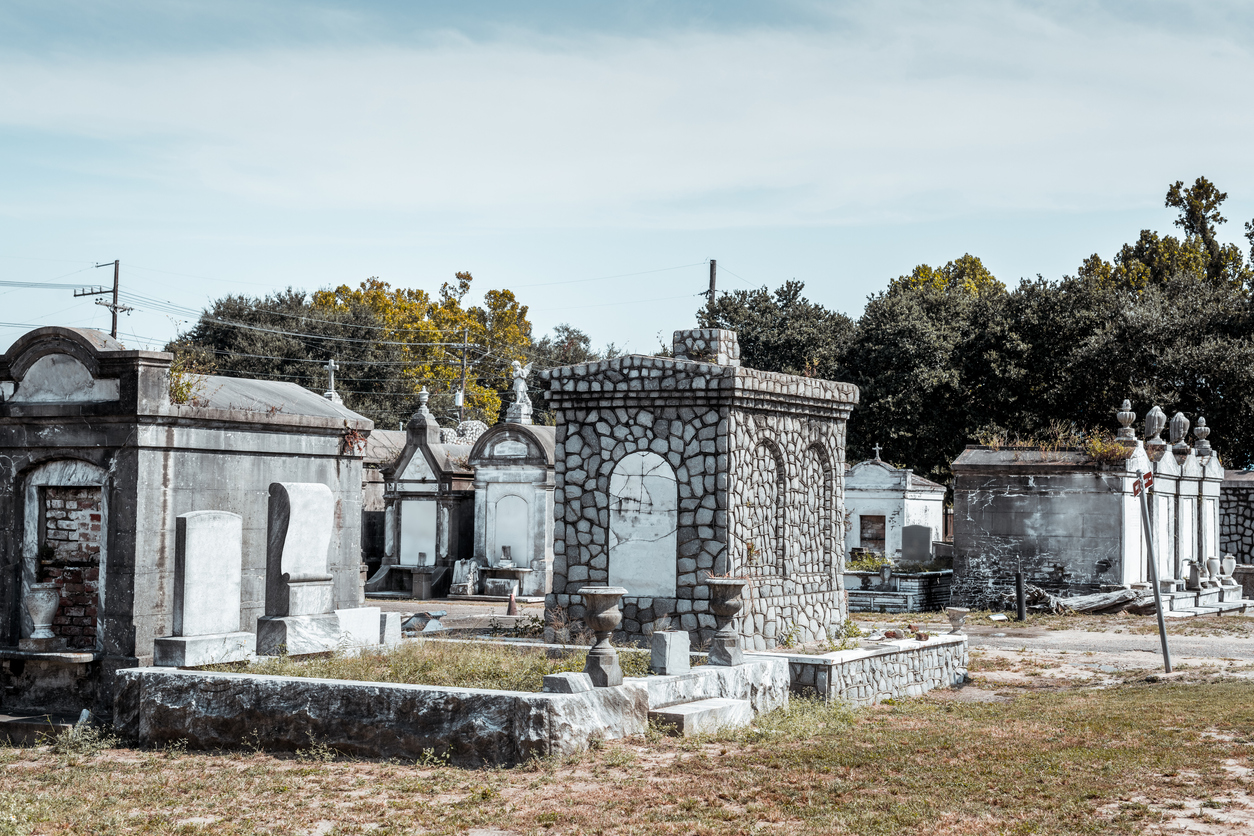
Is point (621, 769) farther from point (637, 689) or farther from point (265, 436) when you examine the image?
point (265, 436)

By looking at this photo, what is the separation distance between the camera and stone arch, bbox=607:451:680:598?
47.8ft

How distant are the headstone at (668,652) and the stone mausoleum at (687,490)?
9.51 feet

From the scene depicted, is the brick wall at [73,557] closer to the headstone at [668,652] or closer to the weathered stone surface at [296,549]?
the weathered stone surface at [296,549]

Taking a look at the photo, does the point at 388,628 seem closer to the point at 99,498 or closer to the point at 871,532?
the point at 99,498

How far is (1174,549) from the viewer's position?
89.2ft

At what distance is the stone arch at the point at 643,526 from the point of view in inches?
574

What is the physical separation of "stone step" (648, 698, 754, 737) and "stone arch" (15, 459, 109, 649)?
5858 millimetres

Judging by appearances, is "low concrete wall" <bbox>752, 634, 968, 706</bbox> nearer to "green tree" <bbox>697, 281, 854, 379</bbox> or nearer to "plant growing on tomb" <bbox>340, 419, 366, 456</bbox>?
"plant growing on tomb" <bbox>340, 419, 366, 456</bbox>

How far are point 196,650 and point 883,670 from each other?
7.32 metres

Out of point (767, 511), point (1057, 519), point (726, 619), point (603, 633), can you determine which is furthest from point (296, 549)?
point (1057, 519)

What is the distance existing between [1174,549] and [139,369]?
22.6 m

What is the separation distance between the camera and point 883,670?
14.1 meters

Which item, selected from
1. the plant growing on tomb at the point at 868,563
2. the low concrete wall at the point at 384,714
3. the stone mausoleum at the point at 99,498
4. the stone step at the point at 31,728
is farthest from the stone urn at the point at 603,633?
the plant growing on tomb at the point at 868,563

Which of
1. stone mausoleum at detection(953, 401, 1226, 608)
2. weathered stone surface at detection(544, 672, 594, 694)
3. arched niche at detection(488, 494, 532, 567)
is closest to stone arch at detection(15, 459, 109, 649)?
weathered stone surface at detection(544, 672, 594, 694)
